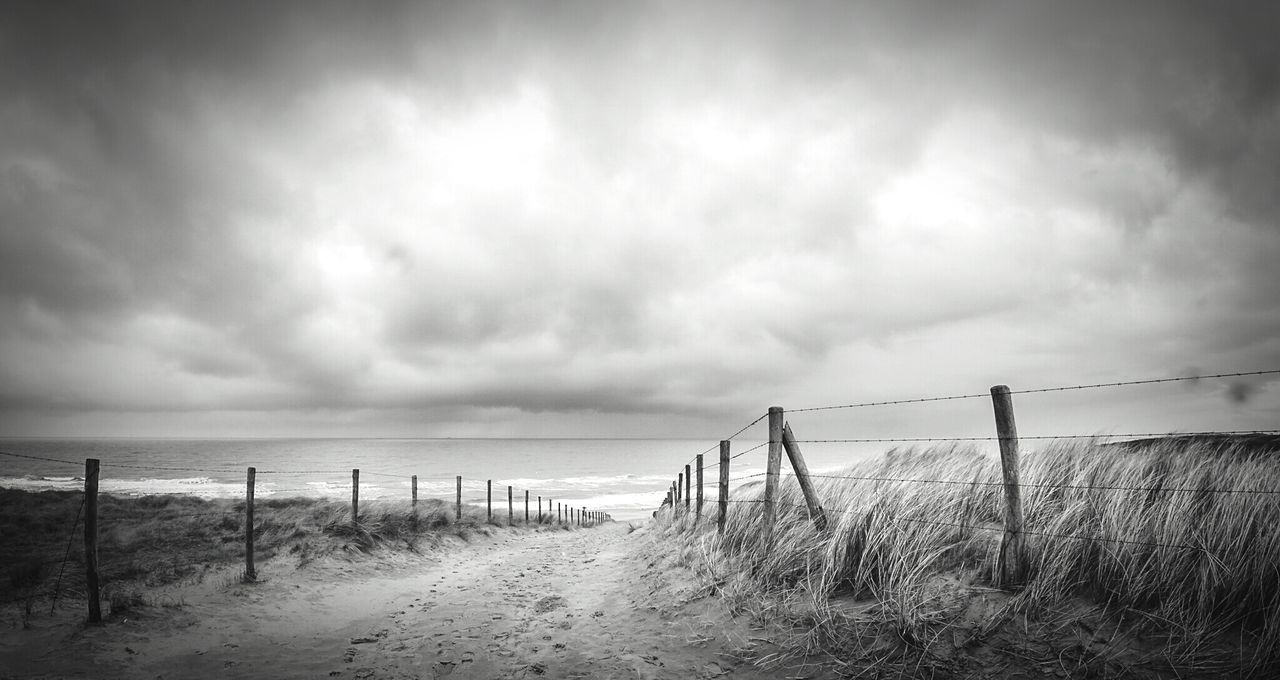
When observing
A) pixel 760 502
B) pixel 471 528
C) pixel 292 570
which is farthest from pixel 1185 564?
pixel 471 528

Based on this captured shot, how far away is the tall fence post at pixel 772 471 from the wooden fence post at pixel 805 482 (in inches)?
4.8

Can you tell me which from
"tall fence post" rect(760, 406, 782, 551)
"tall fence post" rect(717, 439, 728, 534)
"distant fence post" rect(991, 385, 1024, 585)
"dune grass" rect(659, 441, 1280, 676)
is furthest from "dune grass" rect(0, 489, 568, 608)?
"distant fence post" rect(991, 385, 1024, 585)

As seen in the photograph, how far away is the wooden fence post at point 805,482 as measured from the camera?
640 cm

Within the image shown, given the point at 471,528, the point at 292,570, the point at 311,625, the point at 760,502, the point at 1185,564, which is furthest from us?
the point at 471,528

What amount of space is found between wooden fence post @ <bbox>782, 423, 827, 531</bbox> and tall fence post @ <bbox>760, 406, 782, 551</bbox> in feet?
0.40

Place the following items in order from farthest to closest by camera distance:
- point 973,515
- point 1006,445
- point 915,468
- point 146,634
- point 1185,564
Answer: point 915,468, point 146,634, point 973,515, point 1006,445, point 1185,564

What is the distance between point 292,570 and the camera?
31.3ft

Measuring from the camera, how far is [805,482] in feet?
22.0

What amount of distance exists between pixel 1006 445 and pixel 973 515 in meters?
1.25

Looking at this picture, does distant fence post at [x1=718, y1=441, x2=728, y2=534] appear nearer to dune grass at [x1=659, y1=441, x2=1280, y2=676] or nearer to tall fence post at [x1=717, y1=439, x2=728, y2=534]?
tall fence post at [x1=717, y1=439, x2=728, y2=534]

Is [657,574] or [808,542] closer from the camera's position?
[808,542]

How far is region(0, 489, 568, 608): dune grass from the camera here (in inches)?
323

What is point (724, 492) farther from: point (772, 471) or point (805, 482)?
point (805, 482)

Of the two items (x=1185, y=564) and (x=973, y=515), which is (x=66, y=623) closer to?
(x=973, y=515)
